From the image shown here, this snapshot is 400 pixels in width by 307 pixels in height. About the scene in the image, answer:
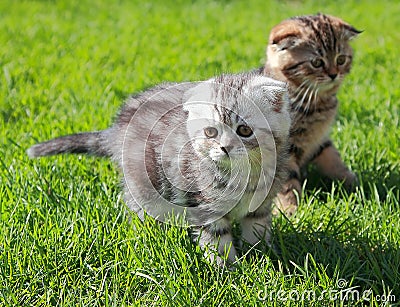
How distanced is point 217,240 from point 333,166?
123 cm

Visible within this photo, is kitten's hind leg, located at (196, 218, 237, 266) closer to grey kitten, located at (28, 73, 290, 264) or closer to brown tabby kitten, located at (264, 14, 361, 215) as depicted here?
grey kitten, located at (28, 73, 290, 264)

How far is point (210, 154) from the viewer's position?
8.29 ft

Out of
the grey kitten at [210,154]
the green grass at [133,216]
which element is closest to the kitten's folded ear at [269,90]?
the grey kitten at [210,154]

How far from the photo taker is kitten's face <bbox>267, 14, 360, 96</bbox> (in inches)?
139

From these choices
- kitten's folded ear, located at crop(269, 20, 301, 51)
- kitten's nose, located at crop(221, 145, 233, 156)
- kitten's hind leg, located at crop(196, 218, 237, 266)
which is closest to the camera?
kitten's nose, located at crop(221, 145, 233, 156)

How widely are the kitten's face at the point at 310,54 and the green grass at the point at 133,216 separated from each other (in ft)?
1.86

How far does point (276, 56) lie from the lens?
3.58 metres

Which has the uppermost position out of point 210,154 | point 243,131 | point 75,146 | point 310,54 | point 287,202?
point 310,54

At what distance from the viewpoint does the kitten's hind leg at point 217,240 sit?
2687 mm

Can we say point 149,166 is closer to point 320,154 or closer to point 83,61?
point 320,154

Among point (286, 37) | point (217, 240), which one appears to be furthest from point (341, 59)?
point (217, 240)

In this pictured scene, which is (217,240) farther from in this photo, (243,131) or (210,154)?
(243,131)

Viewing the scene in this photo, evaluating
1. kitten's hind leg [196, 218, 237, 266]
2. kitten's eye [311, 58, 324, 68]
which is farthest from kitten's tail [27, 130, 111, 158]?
kitten's eye [311, 58, 324, 68]

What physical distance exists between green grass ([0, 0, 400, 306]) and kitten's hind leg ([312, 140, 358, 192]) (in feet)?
0.27
